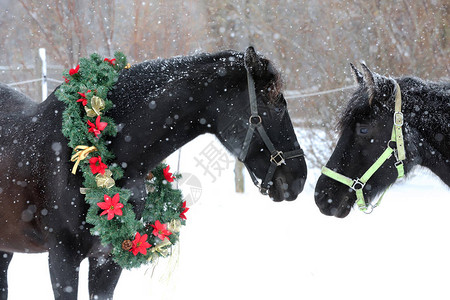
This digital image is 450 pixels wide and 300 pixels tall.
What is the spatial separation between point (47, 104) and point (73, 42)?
5068mm

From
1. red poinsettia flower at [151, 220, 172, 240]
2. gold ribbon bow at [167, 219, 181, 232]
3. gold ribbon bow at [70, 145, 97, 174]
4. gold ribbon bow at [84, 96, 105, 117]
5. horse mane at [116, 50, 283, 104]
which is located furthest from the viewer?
gold ribbon bow at [167, 219, 181, 232]

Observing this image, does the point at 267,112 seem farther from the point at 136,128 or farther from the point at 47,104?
the point at 47,104

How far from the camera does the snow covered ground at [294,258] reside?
167 inches

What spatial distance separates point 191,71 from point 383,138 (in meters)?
1.15

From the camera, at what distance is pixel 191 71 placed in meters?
2.59

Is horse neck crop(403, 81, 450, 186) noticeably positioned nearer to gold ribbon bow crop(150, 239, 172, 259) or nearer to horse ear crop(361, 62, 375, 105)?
horse ear crop(361, 62, 375, 105)

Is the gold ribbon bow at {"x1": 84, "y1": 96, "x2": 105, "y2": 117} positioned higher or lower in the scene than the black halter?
higher

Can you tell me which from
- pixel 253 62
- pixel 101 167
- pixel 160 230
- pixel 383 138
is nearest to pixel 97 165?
pixel 101 167

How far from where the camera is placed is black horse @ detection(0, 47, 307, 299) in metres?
2.50

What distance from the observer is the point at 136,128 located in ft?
8.27

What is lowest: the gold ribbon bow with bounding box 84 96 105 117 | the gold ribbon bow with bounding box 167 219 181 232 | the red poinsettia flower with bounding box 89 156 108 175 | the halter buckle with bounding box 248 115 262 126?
the gold ribbon bow with bounding box 167 219 181 232

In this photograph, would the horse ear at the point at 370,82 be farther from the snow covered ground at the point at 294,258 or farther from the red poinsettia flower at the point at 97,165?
the red poinsettia flower at the point at 97,165

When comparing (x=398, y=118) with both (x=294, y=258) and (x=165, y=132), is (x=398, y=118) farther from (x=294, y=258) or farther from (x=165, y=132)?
(x=294, y=258)

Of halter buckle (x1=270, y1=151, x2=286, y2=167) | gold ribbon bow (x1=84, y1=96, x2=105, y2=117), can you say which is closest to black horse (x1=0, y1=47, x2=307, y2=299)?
halter buckle (x1=270, y1=151, x2=286, y2=167)
